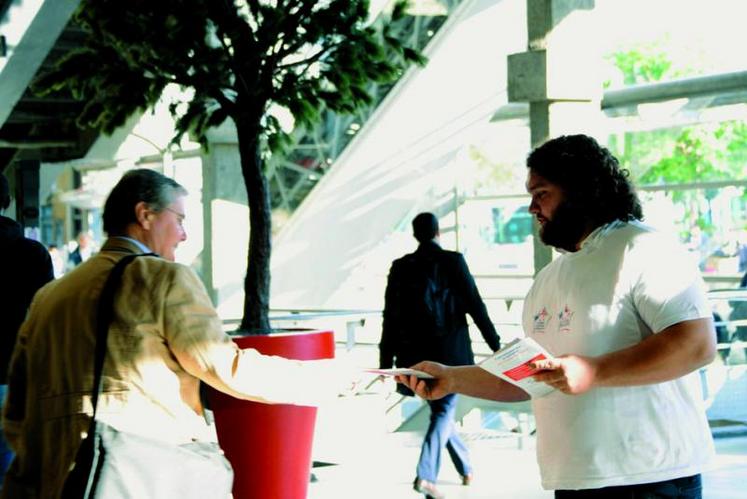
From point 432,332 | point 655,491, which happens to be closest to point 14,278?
point 655,491

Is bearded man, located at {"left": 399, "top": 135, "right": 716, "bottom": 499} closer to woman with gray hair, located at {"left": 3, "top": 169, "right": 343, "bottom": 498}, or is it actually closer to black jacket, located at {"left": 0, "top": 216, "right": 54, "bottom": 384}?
woman with gray hair, located at {"left": 3, "top": 169, "right": 343, "bottom": 498}

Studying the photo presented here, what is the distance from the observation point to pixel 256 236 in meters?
8.66

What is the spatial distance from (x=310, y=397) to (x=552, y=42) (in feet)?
17.0

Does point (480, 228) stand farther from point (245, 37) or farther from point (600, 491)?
point (600, 491)

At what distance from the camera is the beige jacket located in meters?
3.08

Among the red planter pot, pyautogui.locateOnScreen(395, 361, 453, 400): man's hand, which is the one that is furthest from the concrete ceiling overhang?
pyautogui.locateOnScreen(395, 361, 453, 400): man's hand

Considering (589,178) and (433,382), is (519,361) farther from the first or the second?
(433,382)

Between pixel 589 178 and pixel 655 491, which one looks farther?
pixel 589 178

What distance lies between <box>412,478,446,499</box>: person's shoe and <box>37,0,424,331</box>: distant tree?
149 centimetres

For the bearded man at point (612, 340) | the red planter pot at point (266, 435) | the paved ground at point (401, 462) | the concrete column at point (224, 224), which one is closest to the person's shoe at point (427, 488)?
the paved ground at point (401, 462)

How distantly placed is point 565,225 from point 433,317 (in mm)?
4967

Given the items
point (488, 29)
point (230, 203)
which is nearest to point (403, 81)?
point (488, 29)

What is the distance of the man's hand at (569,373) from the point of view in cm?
287

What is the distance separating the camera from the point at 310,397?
3.46 m
